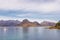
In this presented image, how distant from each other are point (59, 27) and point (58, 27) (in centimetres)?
182

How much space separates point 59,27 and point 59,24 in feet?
12.4

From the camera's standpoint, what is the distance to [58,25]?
174 meters

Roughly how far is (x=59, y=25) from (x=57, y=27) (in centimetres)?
408

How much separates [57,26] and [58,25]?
220cm

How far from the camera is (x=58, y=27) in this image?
566 ft

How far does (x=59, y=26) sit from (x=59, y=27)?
1763 mm

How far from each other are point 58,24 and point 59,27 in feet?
14.0

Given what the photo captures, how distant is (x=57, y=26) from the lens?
575 feet

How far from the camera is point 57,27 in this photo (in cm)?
17550

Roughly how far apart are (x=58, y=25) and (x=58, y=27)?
252 centimetres

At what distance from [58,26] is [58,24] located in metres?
2.29

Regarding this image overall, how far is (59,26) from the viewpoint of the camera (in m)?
172

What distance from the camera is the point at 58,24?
173500mm
